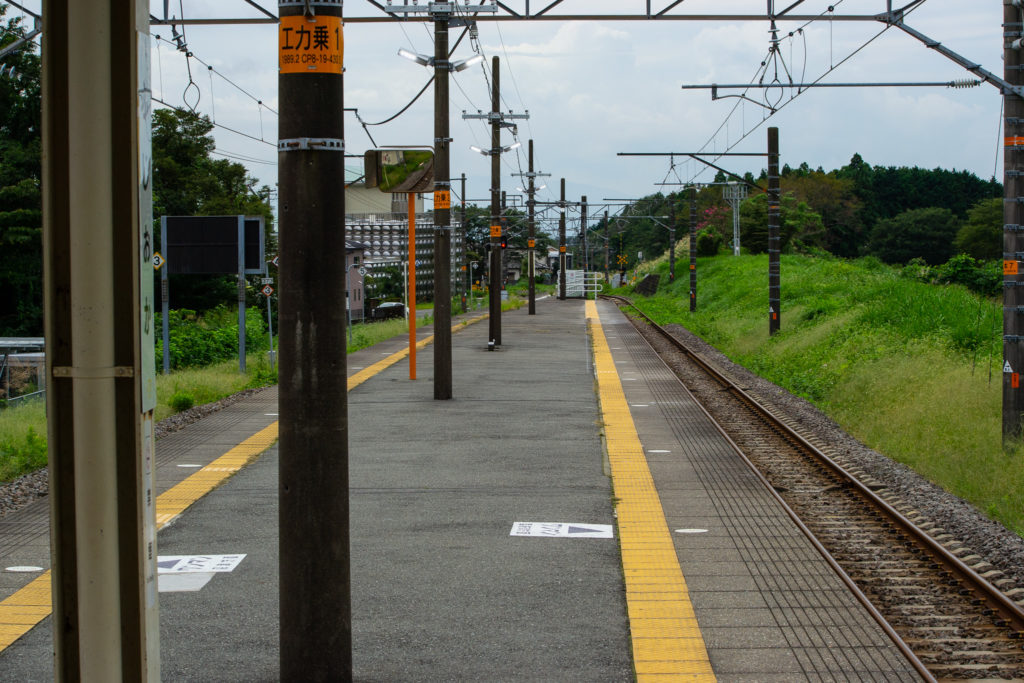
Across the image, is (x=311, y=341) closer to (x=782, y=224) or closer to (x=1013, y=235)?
(x=1013, y=235)

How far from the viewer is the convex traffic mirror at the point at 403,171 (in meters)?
15.3

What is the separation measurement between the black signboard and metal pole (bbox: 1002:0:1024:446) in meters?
13.7

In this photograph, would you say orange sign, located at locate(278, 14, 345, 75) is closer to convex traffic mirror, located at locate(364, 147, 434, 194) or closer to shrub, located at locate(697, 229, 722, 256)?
convex traffic mirror, located at locate(364, 147, 434, 194)

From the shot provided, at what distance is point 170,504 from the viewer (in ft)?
28.0

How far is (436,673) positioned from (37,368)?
70.5ft

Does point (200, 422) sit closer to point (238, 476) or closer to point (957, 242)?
point (238, 476)

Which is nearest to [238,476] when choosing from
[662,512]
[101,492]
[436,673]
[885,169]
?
[662,512]

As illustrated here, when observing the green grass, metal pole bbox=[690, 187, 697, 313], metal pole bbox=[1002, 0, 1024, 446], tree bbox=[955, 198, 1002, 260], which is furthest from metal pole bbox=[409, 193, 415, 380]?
tree bbox=[955, 198, 1002, 260]

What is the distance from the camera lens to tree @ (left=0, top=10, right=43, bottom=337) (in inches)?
1369

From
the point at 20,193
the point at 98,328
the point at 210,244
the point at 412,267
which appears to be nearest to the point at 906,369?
the point at 412,267

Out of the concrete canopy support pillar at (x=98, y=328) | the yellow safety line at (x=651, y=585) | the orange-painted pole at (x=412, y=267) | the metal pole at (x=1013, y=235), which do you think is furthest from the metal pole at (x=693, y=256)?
the concrete canopy support pillar at (x=98, y=328)

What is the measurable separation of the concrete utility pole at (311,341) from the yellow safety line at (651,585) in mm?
1585

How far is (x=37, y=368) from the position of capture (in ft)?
78.5

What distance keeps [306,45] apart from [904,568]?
5573mm
